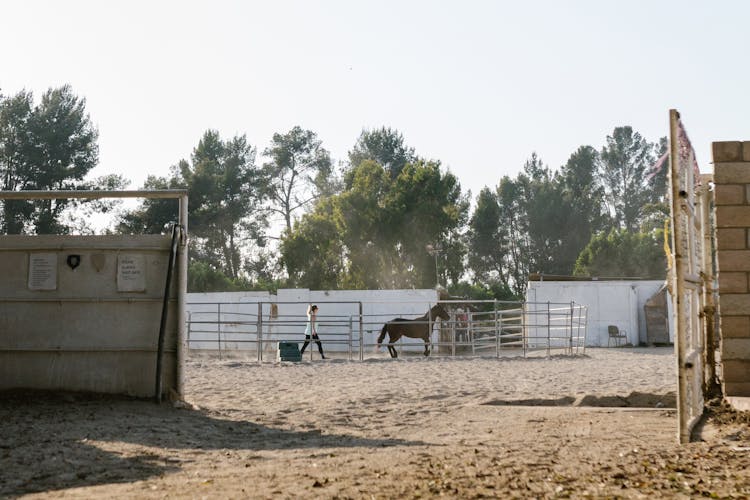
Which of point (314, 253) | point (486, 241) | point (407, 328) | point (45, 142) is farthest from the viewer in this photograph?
point (486, 241)

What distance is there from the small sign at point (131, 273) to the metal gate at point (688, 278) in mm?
5486

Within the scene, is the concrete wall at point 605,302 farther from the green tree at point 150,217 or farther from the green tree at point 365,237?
the green tree at point 150,217

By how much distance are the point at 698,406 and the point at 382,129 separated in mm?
55122

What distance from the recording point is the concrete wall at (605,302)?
3086 centimetres

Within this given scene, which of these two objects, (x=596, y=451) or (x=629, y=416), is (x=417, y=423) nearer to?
(x=629, y=416)

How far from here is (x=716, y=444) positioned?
19.1 feet

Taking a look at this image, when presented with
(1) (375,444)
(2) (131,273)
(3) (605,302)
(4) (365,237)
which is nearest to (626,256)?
(4) (365,237)

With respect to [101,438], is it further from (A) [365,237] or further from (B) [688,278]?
(A) [365,237]

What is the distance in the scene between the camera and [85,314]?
9469mm

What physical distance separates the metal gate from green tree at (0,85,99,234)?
114 ft

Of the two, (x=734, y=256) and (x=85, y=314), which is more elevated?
(x=734, y=256)

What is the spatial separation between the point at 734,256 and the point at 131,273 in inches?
238

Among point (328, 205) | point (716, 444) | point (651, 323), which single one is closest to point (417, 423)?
point (716, 444)

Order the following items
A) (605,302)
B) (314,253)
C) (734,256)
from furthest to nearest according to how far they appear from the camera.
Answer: (314,253) < (605,302) < (734,256)
